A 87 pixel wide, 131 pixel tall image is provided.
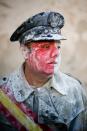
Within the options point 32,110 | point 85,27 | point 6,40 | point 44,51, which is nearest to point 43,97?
point 32,110

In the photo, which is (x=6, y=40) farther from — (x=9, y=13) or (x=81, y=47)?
(x=81, y=47)

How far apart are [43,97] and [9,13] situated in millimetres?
446

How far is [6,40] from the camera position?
1840 mm

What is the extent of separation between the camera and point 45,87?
1639 millimetres

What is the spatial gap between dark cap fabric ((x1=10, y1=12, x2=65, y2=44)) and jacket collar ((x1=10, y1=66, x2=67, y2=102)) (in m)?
0.16

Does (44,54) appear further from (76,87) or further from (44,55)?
(76,87)

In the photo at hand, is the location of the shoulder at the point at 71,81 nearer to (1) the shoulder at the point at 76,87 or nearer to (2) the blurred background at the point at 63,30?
(1) the shoulder at the point at 76,87

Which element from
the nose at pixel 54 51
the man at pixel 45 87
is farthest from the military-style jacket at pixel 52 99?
the nose at pixel 54 51

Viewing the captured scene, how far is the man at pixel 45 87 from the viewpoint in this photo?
5.08 ft

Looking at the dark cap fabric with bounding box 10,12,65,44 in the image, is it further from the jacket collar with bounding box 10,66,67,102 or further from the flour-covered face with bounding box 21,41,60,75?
the jacket collar with bounding box 10,66,67,102

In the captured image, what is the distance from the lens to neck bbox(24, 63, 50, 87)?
5.30ft

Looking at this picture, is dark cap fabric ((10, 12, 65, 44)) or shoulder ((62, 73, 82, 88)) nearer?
dark cap fabric ((10, 12, 65, 44))

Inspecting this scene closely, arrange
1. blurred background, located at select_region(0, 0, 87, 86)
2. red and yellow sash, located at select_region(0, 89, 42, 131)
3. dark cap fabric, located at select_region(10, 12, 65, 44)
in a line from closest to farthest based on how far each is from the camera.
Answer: dark cap fabric, located at select_region(10, 12, 65, 44) → red and yellow sash, located at select_region(0, 89, 42, 131) → blurred background, located at select_region(0, 0, 87, 86)

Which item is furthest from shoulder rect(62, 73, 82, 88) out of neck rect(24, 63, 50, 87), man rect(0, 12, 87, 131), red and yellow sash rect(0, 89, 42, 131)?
red and yellow sash rect(0, 89, 42, 131)
